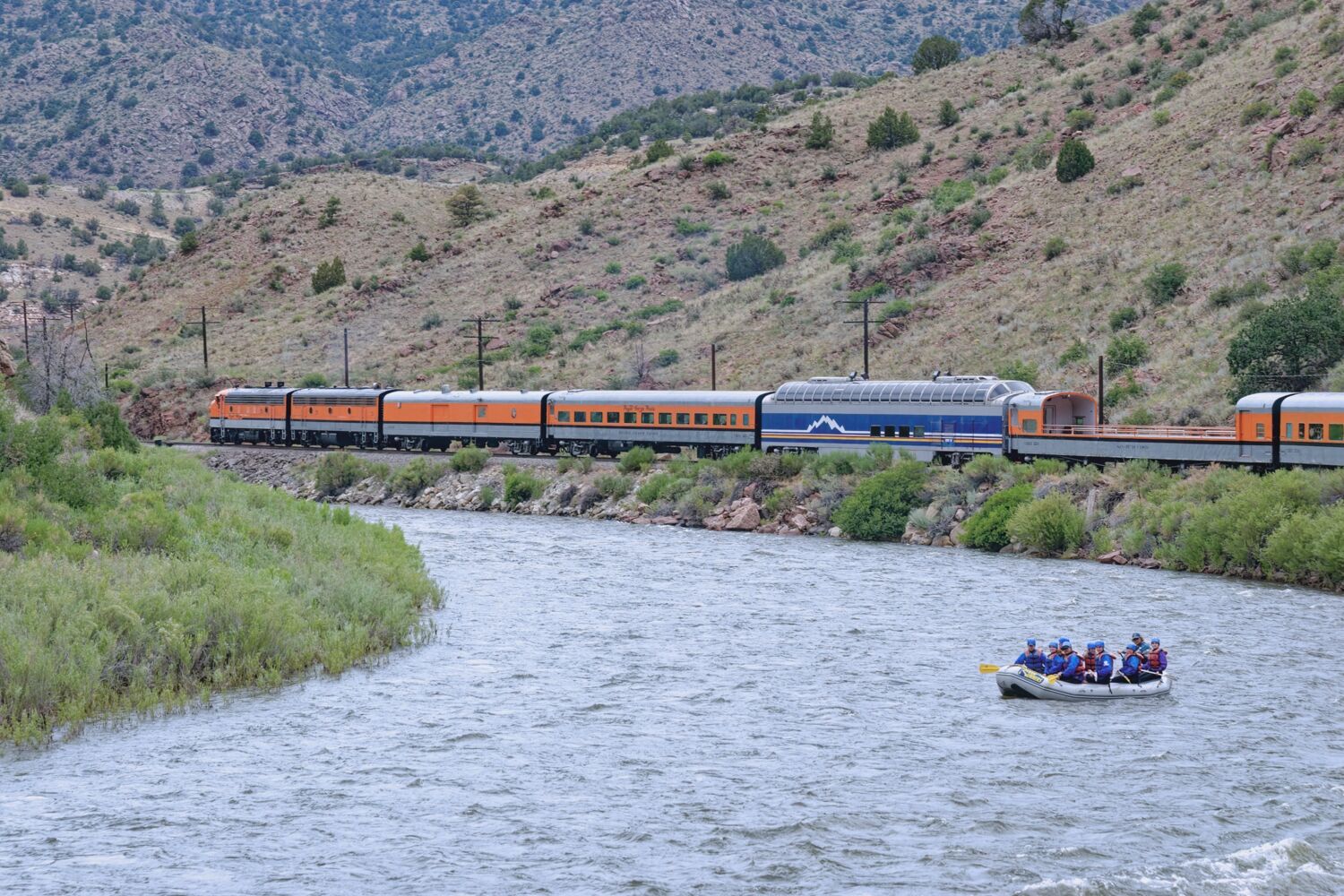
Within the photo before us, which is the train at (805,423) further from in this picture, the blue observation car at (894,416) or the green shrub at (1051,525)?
the green shrub at (1051,525)

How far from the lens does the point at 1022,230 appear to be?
285 feet

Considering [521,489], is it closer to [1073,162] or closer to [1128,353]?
[1128,353]

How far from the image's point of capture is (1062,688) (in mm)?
24656

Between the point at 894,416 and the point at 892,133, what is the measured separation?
6448 cm

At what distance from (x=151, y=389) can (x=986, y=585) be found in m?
73.1

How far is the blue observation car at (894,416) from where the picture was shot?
5150 cm

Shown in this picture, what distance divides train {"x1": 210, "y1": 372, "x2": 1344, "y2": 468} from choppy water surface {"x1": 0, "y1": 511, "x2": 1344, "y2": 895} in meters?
10.9

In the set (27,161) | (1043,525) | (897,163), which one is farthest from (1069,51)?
(27,161)

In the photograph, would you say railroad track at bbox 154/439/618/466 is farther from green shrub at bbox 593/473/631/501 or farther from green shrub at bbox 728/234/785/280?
green shrub at bbox 728/234/785/280

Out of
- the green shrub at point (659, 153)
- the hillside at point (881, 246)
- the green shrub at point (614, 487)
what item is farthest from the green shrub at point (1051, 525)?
the green shrub at point (659, 153)

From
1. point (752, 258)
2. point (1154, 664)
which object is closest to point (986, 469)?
point (1154, 664)

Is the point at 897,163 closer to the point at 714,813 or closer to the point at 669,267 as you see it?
the point at 669,267

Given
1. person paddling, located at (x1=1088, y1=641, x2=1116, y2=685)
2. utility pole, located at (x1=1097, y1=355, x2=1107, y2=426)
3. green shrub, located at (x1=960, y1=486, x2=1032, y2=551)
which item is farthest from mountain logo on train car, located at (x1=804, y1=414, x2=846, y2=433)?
person paddling, located at (x1=1088, y1=641, x2=1116, y2=685)

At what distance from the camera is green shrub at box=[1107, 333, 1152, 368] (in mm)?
63625
